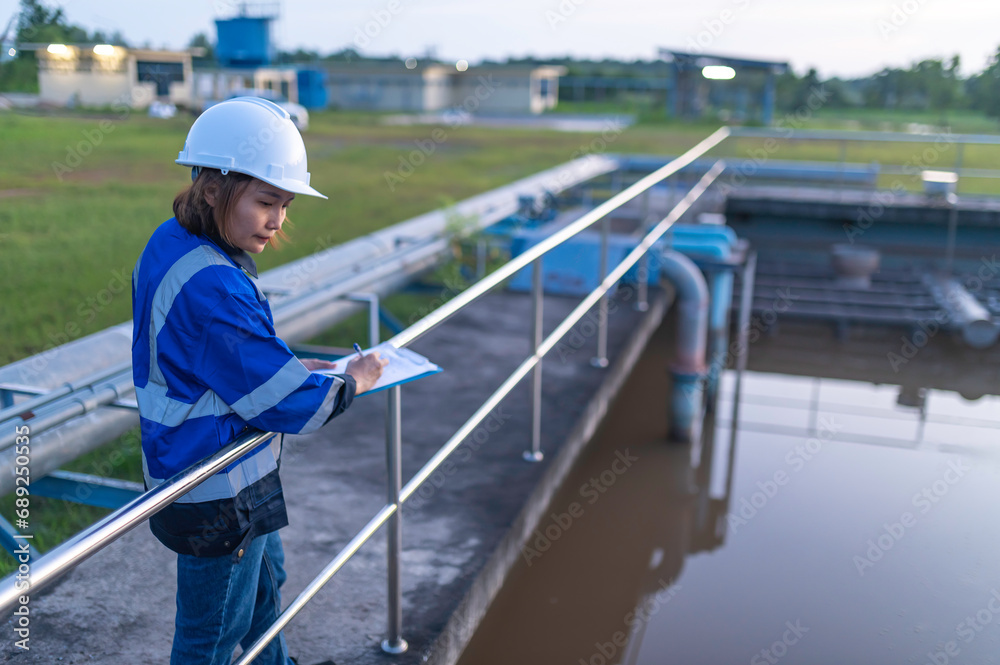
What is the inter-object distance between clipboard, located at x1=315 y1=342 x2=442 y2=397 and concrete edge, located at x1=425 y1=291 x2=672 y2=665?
91 centimetres

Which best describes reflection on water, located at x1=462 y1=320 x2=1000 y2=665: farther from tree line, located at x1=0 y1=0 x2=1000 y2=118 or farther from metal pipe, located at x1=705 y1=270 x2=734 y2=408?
tree line, located at x1=0 y1=0 x2=1000 y2=118

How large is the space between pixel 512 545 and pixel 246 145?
1.92 metres

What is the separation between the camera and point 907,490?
509cm

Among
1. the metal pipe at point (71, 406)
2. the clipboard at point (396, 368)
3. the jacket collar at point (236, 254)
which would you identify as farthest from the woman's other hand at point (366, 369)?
the metal pipe at point (71, 406)

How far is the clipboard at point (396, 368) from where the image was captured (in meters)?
1.79

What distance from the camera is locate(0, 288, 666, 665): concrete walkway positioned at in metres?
2.34

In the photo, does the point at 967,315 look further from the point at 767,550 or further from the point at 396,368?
the point at 396,368

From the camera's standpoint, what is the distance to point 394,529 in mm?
2205

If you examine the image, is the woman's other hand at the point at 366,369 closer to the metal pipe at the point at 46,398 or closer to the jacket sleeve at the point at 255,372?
the jacket sleeve at the point at 255,372

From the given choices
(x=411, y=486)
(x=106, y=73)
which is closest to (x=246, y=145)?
(x=411, y=486)

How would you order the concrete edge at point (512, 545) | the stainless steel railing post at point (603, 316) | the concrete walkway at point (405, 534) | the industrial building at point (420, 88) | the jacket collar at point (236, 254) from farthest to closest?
the industrial building at point (420, 88)
the stainless steel railing post at point (603, 316)
the concrete edge at point (512, 545)
the concrete walkway at point (405, 534)
the jacket collar at point (236, 254)

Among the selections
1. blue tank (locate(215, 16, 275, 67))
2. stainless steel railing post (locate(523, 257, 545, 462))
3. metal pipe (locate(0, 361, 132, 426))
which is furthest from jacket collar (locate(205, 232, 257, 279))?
blue tank (locate(215, 16, 275, 67))

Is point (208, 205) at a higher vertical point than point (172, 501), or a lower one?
higher

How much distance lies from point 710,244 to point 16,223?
22.8 feet
